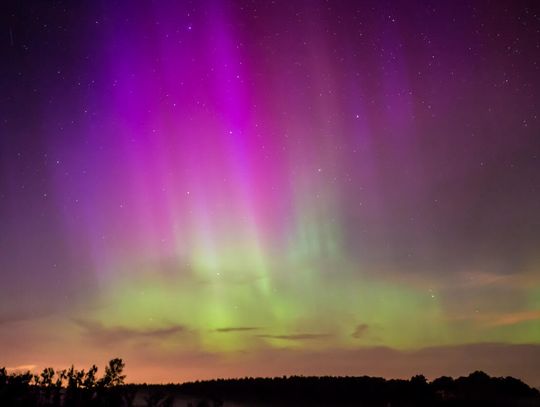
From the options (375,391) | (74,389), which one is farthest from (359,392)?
(74,389)

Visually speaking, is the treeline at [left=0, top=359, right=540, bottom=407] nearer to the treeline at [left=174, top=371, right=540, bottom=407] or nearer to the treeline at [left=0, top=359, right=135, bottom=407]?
the treeline at [left=174, top=371, right=540, bottom=407]

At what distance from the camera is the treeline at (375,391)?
71812mm

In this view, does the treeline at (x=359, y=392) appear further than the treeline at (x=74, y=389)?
Yes

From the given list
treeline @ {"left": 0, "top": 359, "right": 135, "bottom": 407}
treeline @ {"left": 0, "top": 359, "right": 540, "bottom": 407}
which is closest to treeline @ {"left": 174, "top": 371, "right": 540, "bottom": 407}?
treeline @ {"left": 0, "top": 359, "right": 540, "bottom": 407}

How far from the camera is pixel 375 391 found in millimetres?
78812

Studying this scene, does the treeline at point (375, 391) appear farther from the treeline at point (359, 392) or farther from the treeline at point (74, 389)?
the treeline at point (74, 389)

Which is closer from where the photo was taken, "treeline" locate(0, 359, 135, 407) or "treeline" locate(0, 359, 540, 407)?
"treeline" locate(0, 359, 135, 407)

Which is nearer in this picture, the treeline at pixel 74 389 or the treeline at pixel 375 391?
the treeline at pixel 74 389

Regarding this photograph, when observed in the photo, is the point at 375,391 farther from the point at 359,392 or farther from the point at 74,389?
the point at 74,389

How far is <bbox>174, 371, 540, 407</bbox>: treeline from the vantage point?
7181 centimetres

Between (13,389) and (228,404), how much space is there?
155ft

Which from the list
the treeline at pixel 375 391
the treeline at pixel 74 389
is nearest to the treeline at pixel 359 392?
the treeline at pixel 375 391

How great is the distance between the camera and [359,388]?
79.9 m

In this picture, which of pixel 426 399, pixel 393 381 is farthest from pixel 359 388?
pixel 426 399
